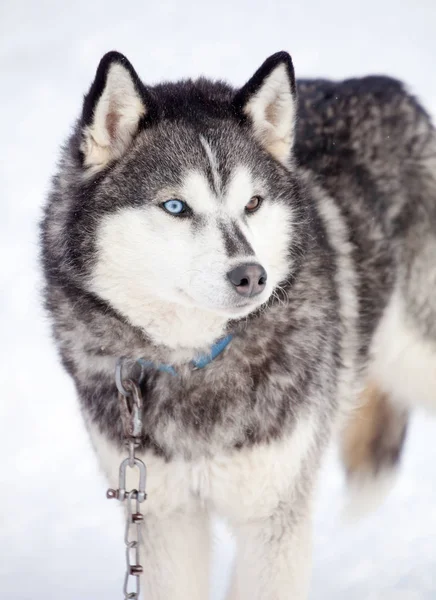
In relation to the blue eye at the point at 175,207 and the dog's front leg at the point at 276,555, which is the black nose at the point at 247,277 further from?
the dog's front leg at the point at 276,555

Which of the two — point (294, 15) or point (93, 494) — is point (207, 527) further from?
point (294, 15)

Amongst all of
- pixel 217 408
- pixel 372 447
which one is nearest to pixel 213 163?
pixel 217 408

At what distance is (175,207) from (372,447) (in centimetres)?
179

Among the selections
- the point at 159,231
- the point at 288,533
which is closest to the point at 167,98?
the point at 159,231

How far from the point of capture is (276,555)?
2.57 metres

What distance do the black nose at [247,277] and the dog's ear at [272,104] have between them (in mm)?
578

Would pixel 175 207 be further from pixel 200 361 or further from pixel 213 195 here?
pixel 200 361

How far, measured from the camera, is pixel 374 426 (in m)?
3.62

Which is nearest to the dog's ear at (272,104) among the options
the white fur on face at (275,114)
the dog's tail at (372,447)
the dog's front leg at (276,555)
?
the white fur on face at (275,114)

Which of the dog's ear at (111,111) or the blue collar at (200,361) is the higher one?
the dog's ear at (111,111)

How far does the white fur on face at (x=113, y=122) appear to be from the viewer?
2.23m

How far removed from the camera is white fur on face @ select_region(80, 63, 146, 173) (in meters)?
2.23

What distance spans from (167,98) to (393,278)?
50.8 inches

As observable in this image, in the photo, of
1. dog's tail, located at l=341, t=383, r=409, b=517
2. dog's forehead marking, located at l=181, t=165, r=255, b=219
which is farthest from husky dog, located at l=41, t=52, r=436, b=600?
dog's tail, located at l=341, t=383, r=409, b=517
